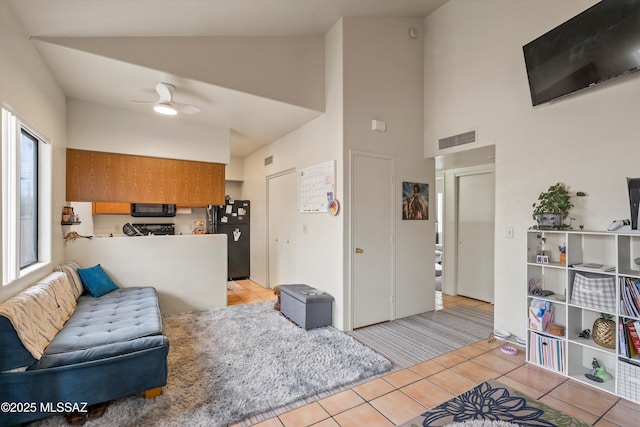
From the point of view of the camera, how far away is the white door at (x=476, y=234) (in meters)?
4.80

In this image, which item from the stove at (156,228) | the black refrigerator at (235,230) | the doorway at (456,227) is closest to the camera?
the doorway at (456,227)

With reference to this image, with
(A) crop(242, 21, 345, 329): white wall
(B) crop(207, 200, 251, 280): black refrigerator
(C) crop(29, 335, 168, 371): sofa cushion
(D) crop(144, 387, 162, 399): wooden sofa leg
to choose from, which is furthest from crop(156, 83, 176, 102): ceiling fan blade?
(B) crop(207, 200, 251, 280): black refrigerator

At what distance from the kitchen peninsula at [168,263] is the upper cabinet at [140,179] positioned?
57cm

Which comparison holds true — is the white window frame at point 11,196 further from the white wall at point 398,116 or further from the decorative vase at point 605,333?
the decorative vase at point 605,333

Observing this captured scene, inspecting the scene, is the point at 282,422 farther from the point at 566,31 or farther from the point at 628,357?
the point at 566,31

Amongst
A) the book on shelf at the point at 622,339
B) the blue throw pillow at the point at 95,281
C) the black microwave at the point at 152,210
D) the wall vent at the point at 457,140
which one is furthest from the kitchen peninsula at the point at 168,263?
the book on shelf at the point at 622,339

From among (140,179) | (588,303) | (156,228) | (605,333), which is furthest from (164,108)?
(605,333)

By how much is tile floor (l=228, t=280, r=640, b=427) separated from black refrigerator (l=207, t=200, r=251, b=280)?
14.5ft

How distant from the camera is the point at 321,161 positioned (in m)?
4.01

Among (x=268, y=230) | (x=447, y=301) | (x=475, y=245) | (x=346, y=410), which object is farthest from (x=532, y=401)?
(x=268, y=230)

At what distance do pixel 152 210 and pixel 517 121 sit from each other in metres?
5.50

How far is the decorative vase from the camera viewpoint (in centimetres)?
240

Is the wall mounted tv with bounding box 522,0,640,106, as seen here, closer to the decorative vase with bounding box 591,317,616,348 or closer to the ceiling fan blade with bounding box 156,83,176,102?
the decorative vase with bounding box 591,317,616,348

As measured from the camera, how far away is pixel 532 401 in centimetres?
226
